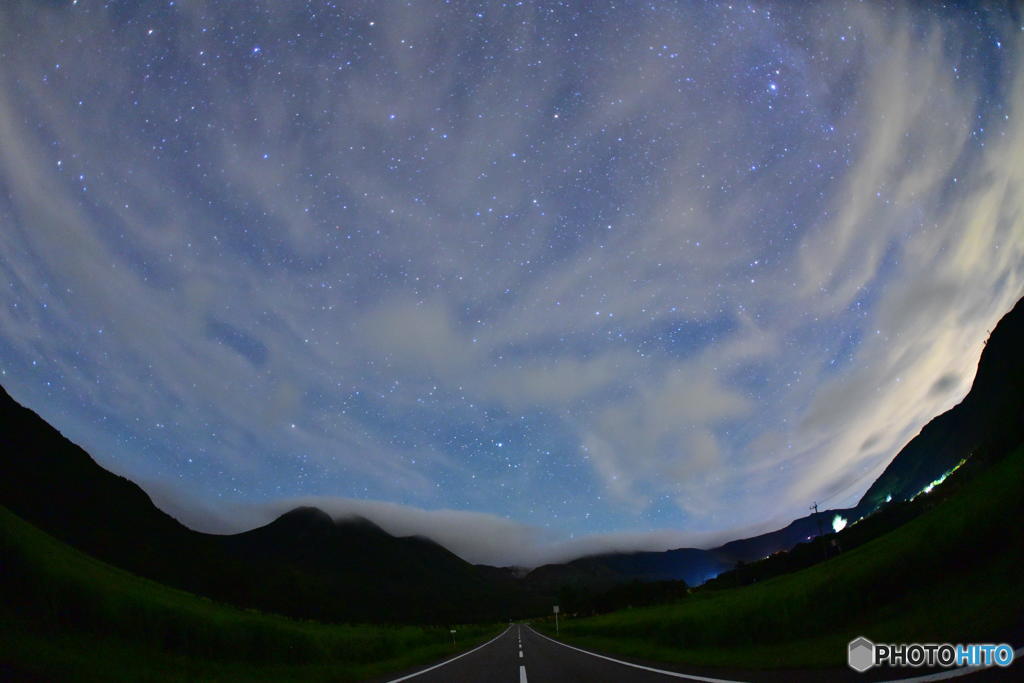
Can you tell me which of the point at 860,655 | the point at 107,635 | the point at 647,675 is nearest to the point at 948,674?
the point at 860,655

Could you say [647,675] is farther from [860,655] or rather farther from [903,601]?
[903,601]

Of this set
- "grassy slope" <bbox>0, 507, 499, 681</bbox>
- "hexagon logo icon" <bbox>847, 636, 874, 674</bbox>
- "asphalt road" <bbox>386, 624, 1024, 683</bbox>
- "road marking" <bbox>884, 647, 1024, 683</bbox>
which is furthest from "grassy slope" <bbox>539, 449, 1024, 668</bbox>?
"grassy slope" <bbox>0, 507, 499, 681</bbox>

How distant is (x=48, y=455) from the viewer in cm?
18988

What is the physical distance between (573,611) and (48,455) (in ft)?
732

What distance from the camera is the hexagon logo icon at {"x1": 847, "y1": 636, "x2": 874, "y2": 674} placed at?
8797mm

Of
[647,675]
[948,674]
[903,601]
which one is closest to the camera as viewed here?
[948,674]

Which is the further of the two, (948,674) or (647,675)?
(647,675)

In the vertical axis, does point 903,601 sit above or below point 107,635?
above

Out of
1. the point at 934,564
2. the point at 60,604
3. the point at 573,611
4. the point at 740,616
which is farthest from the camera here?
the point at 573,611

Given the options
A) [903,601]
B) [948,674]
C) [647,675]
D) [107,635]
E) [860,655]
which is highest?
[948,674]

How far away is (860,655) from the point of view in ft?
33.1

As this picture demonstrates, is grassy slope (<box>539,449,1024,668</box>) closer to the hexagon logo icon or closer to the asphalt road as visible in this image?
the hexagon logo icon

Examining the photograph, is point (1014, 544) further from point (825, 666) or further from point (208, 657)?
point (208, 657)

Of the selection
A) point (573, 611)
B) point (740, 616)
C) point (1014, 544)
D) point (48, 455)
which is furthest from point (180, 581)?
point (1014, 544)
